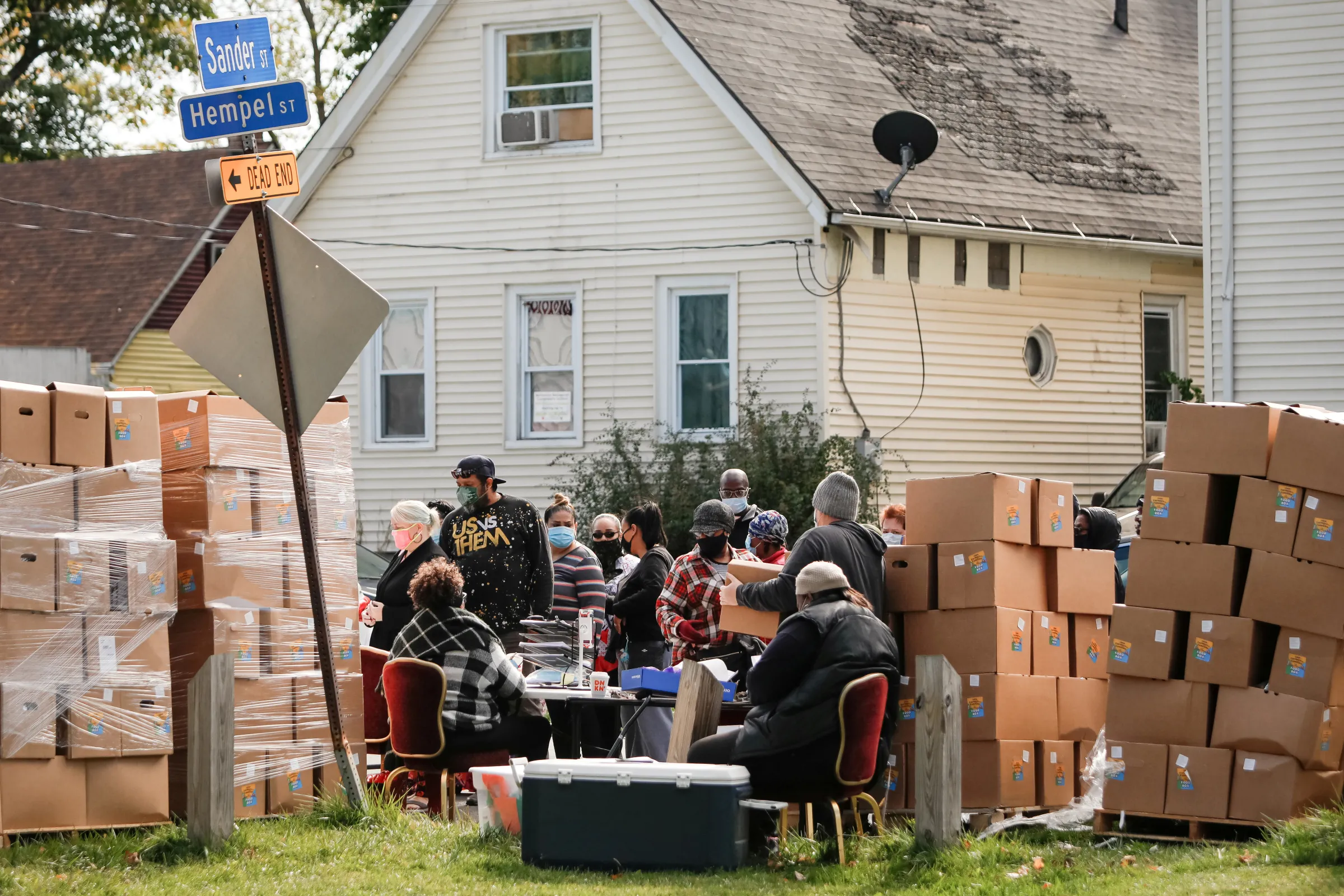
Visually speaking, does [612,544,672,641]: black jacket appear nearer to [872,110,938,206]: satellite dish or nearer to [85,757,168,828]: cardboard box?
[85,757,168,828]: cardboard box

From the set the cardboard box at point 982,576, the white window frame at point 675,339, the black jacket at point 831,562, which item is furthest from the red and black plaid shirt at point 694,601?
the white window frame at point 675,339

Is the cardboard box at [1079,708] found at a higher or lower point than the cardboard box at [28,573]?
lower

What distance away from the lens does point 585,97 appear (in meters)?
19.0

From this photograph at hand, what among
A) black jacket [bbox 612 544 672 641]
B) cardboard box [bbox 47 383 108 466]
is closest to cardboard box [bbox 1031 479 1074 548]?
black jacket [bbox 612 544 672 641]

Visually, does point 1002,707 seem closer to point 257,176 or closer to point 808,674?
point 808,674

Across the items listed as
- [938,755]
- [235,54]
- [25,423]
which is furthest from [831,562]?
[25,423]

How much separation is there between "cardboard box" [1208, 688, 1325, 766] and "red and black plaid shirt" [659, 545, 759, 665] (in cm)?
270

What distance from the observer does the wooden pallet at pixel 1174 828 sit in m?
8.15

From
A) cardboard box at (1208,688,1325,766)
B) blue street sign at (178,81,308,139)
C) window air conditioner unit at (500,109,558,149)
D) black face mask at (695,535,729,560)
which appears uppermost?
window air conditioner unit at (500,109,558,149)

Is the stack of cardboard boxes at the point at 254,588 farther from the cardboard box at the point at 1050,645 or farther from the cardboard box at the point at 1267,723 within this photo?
the cardboard box at the point at 1267,723

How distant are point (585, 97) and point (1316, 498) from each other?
1233 cm

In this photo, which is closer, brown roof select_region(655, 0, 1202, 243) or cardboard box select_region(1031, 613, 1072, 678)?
cardboard box select_region(1031, 613, 1072, 678)

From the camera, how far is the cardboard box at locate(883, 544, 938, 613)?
30.2 feet

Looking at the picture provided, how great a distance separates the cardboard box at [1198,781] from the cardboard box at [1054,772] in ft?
3.71
